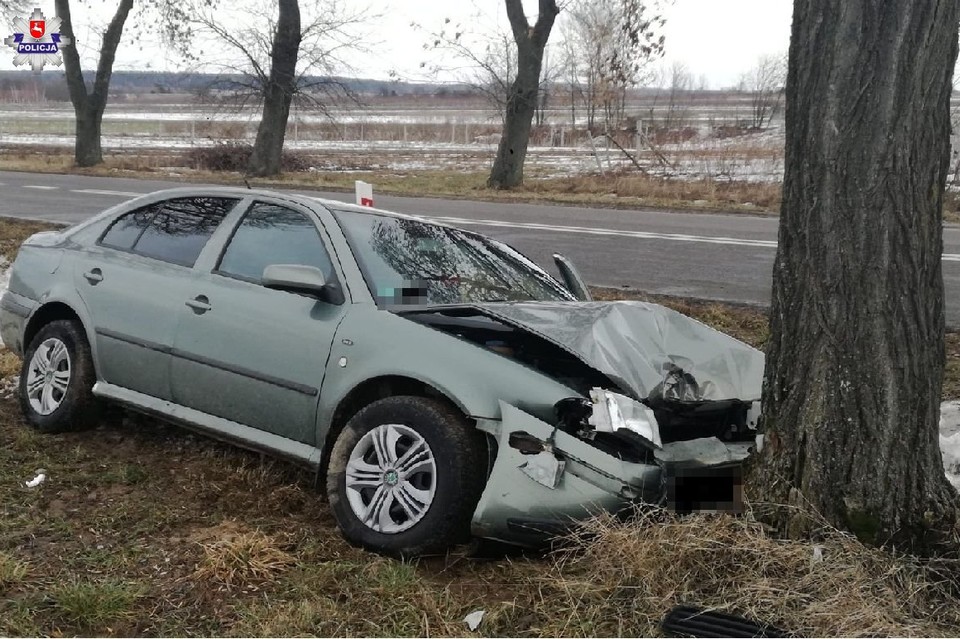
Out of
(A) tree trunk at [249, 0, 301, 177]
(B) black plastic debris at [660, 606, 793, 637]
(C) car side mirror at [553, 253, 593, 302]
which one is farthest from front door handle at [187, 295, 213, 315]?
(A) tree trunk at [249, 0, 301, 177]

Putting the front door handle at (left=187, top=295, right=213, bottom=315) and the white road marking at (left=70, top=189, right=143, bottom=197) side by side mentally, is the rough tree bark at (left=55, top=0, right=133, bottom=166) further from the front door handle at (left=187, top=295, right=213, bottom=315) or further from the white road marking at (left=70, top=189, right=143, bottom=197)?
the front door handle at (left=187, top=295, right=213, bottom=315)

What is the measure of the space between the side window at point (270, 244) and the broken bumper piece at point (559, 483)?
1.37 metres

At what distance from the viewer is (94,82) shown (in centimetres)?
2667

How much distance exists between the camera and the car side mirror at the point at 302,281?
402 centimetres

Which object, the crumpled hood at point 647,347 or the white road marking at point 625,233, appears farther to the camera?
the white road marking at point 625,233

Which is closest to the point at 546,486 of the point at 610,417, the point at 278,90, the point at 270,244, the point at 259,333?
the point at 610,417

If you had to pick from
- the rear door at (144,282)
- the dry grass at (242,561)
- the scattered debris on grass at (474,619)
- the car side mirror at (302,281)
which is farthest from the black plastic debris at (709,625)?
the rear door at (144,282)

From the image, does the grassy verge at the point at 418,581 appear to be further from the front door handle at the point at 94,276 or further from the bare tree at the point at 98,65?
the bare tree at the point at 98,65

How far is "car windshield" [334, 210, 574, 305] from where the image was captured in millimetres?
4195

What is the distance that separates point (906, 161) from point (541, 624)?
6.77 feet

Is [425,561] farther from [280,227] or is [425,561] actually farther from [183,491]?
[280,227]

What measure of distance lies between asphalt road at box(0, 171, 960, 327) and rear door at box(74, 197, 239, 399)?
5060 millimetres

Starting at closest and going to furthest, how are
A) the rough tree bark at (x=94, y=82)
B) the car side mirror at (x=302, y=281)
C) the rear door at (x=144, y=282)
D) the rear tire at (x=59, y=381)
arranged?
1. the car side mirror at (x=302, y=281)
2. the rear door at (x=144, y=282)
3. the rear tire at (x=59, y=381)
4. the rough tree bark at (x=94, y=82)

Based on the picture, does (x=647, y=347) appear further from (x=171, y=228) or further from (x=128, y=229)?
(x=128, y=229)
